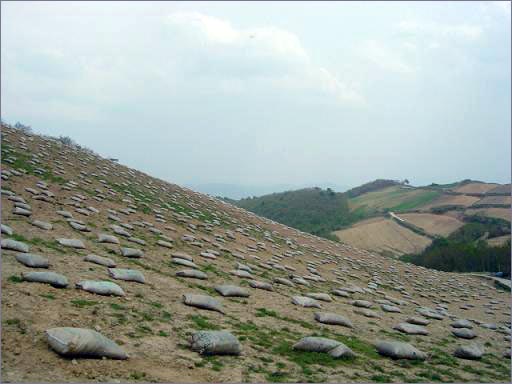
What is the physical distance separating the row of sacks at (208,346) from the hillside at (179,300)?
0.10 meters

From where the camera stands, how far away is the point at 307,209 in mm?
91500

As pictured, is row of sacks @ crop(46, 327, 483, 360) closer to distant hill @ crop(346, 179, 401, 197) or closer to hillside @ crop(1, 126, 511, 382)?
hillside @ crop(1, 126, 511, 382)

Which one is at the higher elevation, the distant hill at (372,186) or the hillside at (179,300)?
the distant hill at (372,186)

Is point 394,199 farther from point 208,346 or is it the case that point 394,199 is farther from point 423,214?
point 208,346

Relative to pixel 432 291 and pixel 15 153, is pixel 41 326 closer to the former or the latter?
pixel 15 153

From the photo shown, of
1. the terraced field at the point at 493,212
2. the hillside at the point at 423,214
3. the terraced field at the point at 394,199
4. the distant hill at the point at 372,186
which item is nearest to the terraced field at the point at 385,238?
the hillside at the point at 423,214

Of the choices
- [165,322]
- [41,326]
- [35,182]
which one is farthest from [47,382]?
[35,182]

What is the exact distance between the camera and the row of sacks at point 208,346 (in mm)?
5199

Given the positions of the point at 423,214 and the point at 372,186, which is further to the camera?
the point at 372,186

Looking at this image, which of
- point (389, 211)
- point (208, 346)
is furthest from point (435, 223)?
point (208, 346)

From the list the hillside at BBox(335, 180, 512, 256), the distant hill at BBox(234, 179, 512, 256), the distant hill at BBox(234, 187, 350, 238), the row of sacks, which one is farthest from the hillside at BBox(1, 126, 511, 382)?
the distant hill at BBox(234, 187, 350, 238)

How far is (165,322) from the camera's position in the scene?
692cm

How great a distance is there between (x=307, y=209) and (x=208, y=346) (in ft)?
283

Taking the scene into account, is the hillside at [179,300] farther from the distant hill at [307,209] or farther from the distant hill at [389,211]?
the distant hill at [307,209]
